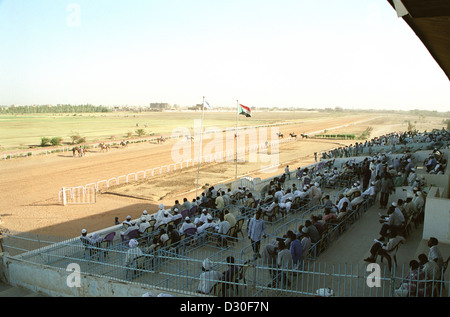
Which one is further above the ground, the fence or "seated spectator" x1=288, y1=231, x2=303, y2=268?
"seated spectator" x1=288, y1=231, x2=303, y2=268

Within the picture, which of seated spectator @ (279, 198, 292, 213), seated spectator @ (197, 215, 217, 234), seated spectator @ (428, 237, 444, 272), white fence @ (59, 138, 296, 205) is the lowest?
white fence @ (59, 138, 296, 205)

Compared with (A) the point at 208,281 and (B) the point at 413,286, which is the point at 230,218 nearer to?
(A) the point at 208,281

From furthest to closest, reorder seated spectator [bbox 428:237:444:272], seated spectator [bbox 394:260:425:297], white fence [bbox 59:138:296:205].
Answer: white fence [bbox 59:138:296:205] → seated spectator [bbox 428:237:444:272] → seated spectator [bbox 394:260:425:297]

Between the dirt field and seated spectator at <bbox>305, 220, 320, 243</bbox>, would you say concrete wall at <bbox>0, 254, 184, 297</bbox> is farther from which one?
the dirt field

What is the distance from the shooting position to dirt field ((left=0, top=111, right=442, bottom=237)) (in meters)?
17.1

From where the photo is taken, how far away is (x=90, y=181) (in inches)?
1028

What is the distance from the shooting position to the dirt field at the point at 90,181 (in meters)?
17.1

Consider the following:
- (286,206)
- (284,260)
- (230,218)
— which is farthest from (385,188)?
(284,260)

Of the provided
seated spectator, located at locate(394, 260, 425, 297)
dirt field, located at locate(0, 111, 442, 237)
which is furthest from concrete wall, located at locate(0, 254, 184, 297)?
dirt field, located at locate(0, 111, 442, 237)

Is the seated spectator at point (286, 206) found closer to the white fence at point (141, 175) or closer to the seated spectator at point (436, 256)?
the seated spectator at point (436, 256)
